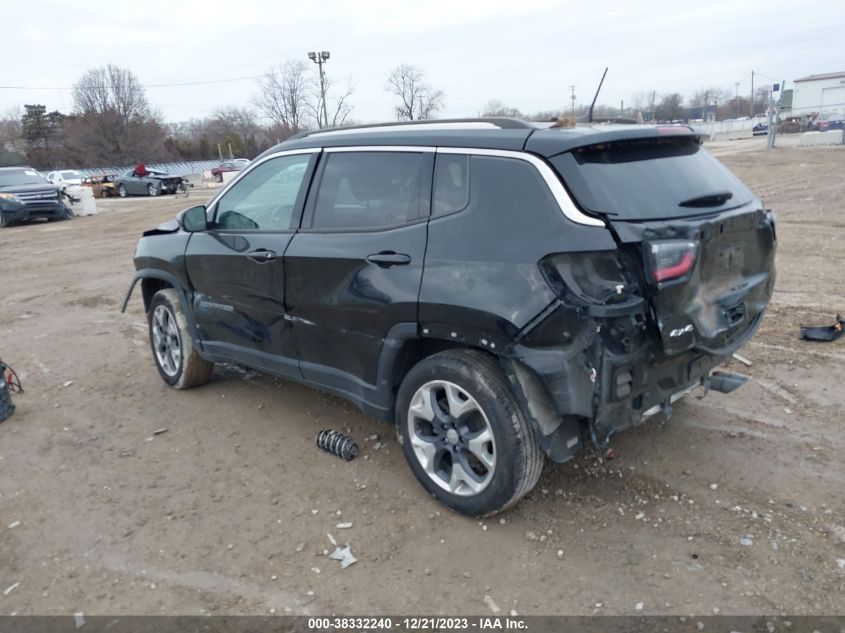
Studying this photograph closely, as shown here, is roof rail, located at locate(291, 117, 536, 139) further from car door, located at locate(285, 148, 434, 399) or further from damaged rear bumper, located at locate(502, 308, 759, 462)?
damaged rear bumper, located at locate(502, 308, 759, 462)

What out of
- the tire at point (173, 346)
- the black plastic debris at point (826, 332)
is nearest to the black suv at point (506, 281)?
the tire at point (173, 346)

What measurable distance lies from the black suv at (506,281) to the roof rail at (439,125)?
0.02 m

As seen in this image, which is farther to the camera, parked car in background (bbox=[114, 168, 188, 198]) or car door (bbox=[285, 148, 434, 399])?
parked car in background (bbox=[114, 168, 188, 198])

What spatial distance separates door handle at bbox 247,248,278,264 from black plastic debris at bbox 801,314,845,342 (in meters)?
4.39

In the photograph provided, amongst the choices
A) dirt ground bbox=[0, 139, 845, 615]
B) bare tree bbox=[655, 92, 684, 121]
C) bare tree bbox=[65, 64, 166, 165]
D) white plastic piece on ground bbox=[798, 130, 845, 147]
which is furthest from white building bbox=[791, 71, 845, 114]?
dirt ground bbox=[0, 139, 845, 615]

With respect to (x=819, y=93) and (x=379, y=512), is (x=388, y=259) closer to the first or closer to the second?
(x=379, y=512)

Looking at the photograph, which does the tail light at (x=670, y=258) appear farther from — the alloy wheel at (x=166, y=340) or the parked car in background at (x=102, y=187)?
the parked car in background at (x=102, y=187)

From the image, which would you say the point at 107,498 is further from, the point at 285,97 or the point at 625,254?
the point at 285,97

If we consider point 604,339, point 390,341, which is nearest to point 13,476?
point 390,341

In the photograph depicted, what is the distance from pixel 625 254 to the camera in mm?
2875

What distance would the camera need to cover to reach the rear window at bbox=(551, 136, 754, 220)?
9.78 feet

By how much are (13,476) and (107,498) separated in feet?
2.57

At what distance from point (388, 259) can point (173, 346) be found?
2.62 metres

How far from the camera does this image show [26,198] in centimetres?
1966
